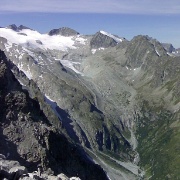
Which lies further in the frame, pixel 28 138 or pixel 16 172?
pixel 28 138

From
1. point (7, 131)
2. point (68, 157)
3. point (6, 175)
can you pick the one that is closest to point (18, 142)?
point (7, 131)

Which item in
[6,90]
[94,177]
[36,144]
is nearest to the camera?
[36,144]

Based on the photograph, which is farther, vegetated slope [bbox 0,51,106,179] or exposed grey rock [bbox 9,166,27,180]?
vegetated slope [bbox 0,51,106,179]

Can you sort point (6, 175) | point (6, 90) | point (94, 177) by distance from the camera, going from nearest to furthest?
point (6, 175) < point (6, 90) < point (94, 177)

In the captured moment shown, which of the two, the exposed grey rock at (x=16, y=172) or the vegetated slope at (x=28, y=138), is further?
the vegetated slope at (x=28, y=138)

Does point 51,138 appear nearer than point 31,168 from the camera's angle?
No

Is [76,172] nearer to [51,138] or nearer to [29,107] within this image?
[51,138]

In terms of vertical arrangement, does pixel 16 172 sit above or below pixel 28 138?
below

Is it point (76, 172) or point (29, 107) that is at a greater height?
point (29, 107)
